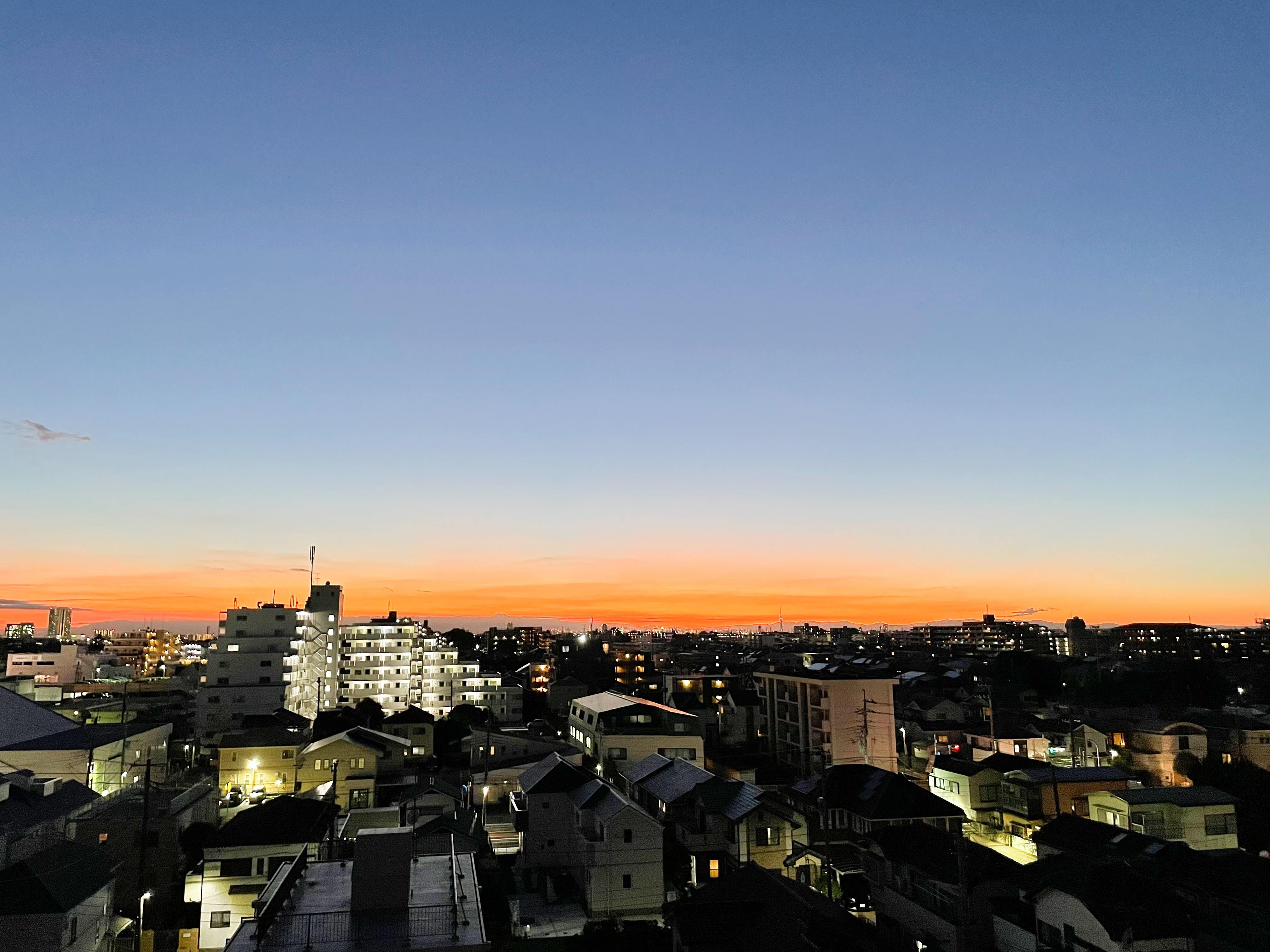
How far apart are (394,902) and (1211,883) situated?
1455 centimetres

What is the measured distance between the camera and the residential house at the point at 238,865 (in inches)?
645

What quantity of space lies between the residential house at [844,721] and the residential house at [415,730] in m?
15.2

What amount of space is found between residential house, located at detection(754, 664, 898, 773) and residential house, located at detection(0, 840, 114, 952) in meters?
22.3

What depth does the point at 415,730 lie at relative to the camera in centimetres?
3488

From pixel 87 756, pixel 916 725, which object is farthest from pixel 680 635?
pixel 87 756

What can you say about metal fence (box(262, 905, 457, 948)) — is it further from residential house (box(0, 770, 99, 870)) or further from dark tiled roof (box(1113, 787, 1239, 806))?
dark tiled roof (box(1113, 787, 1239, 806))

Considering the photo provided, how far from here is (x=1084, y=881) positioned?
1312cm

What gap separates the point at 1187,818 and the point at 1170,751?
951cm

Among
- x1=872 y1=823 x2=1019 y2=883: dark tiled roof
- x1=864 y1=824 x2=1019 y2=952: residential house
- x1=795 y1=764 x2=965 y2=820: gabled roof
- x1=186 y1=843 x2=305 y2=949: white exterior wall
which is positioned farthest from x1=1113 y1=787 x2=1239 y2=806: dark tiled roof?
x1=186 y1=843 x2=305 y2=949: white exterior wall

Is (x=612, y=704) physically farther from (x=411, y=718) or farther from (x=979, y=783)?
(x=979, y=783)

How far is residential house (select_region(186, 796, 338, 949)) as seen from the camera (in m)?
16.4

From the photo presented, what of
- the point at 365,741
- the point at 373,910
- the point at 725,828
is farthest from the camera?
the point at 365,741

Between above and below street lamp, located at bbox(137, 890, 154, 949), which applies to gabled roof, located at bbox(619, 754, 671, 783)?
above

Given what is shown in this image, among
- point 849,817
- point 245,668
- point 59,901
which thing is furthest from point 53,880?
point 245,668
